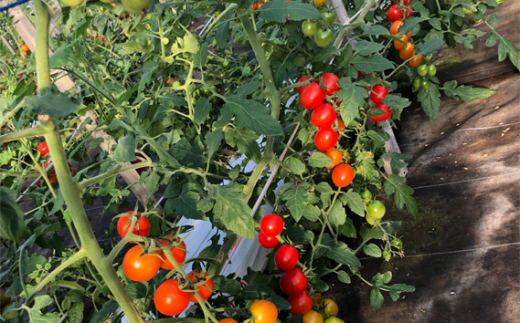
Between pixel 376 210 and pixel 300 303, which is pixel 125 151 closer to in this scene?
pixel 300 303

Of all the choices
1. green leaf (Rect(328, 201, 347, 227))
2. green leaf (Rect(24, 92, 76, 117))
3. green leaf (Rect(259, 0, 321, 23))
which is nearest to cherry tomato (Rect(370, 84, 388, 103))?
green leaf (Rect(328, 201, 347, 227))

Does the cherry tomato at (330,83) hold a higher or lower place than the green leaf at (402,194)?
higher

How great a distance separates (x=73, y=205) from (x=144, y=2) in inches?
12.5

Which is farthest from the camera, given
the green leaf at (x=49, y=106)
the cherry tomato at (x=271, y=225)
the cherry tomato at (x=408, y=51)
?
the cherry tomato at (x=408, y=51)

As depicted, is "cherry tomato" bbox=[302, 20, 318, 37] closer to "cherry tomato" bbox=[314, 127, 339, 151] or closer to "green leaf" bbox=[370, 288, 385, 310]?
"cherry tomato" bbox=[314, 127, 339, 151]

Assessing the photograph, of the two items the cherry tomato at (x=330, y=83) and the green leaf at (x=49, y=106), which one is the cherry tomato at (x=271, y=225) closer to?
the cherry tomato at (x=330, y=83)

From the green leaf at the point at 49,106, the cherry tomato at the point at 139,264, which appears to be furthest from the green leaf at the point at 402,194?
the green leaf at the point at 49,106

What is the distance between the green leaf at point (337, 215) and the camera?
130 centimetres

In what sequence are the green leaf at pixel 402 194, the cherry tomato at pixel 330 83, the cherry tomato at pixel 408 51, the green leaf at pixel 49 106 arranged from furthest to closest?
the cherry tomato at pixel 408 51
the green leaf at pixel 402 194
the cherry tomato at pixel 330 83
the green leaf at pixel 49 106

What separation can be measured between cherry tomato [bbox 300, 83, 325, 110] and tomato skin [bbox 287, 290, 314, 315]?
53cm

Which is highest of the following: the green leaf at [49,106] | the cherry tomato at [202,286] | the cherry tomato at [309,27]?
the green leaf at [49,106]

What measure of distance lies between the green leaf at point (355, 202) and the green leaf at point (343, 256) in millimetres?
136

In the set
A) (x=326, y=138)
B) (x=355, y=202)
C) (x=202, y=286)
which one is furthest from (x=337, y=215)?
(x=202, y=286)

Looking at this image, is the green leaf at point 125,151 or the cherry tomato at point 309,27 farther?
the cherry tomato at point 309,27
